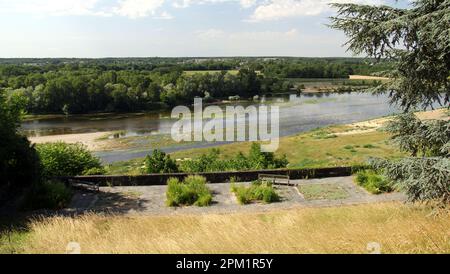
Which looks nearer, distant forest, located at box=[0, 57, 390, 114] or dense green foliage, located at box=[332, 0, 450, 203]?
dense green foliage, located at box=[332, 0, 450, 203]

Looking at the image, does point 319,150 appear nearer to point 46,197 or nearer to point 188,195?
point 188,195

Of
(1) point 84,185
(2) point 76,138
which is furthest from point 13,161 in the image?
(2) point 76,138

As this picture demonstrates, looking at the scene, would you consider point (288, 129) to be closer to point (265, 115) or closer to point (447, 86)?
point (265, 115)

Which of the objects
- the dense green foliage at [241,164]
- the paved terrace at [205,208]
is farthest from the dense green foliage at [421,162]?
the dense green foliage at [241,164]

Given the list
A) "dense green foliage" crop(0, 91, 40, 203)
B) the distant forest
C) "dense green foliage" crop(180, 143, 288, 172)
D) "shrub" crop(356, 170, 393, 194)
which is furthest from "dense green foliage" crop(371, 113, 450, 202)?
the distant forest

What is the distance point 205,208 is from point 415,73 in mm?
8241

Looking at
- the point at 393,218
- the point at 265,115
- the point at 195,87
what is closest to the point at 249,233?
the point at 393,218

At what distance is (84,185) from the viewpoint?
52.3 feet

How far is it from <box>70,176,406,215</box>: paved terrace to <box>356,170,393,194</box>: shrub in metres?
0.23

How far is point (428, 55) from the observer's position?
23.7ft

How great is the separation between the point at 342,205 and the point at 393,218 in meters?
4.94

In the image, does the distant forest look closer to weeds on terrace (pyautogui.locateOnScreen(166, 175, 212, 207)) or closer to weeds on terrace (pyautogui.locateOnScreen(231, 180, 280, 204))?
weeds on terrace (pyautogui.locateOnScreen(231, 180, 280, 204))

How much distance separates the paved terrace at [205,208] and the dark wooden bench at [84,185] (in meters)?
0.29

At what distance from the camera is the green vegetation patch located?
14.4 metres
